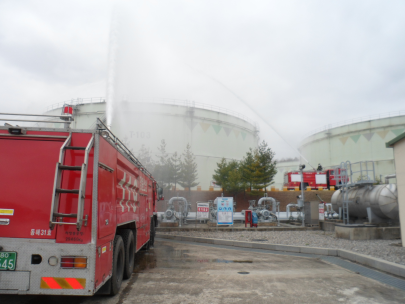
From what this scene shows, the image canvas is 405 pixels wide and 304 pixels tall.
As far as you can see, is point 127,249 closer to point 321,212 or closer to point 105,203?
point 105,203

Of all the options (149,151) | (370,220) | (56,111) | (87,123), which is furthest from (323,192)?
(56,111)

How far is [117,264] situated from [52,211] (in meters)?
2.37

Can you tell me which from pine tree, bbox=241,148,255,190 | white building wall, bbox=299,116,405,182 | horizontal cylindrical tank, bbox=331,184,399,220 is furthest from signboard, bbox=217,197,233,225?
white building wall, bbox=299,116,405,182

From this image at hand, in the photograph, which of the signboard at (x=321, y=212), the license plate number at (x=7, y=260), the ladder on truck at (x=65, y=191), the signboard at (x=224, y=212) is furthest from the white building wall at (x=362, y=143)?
the license plate number at (x=7, y=260)

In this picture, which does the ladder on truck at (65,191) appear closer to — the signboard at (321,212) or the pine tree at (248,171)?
the signboard at (321,212)

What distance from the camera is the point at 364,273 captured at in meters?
7.98

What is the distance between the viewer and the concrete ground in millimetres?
5648

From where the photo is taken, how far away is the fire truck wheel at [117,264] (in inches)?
222

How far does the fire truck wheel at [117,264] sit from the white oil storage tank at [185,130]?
3394 cm

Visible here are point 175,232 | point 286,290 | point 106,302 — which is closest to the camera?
point 106,302

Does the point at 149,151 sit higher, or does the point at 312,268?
the point at 149,151

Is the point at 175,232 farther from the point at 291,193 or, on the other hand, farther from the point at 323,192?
the point at 323,192

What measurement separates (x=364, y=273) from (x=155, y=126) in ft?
130

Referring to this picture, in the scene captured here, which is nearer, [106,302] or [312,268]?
[106,302]
